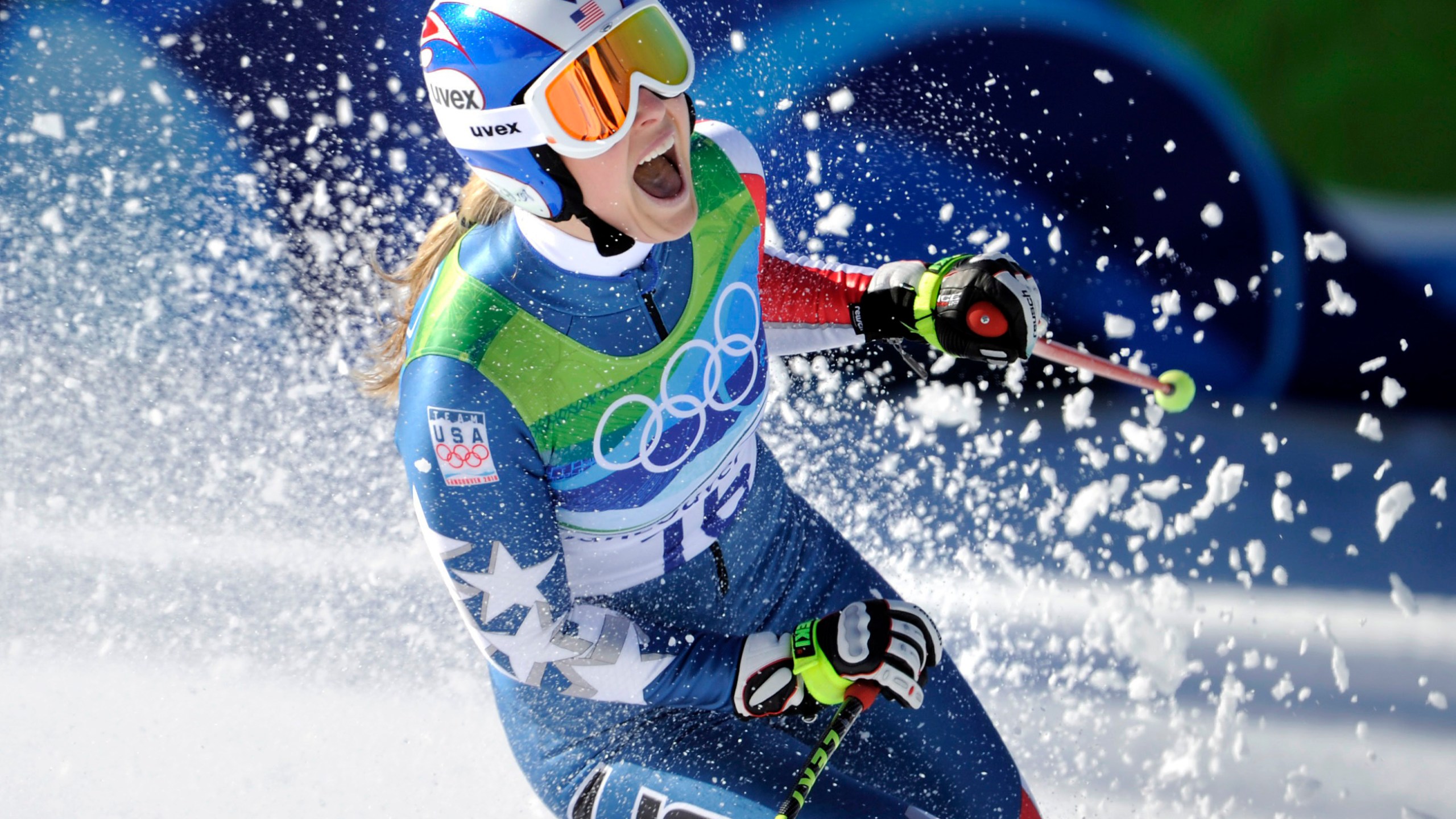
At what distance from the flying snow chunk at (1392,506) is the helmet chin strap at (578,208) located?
9.92 feet

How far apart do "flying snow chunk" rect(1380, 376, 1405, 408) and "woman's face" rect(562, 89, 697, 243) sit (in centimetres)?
334

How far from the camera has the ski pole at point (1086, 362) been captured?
2.23 metres

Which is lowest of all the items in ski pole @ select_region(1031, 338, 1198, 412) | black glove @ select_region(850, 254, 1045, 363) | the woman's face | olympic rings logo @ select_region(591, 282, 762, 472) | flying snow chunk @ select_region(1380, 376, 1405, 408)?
flying snow chunk @ select_region(1380, 376, 1405, 408)

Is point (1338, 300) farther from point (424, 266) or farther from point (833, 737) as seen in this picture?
point (424, 266)

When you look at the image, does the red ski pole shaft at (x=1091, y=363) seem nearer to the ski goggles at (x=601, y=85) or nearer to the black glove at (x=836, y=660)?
the black glove at (x=836, y=660)

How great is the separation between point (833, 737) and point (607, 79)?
1.05 m

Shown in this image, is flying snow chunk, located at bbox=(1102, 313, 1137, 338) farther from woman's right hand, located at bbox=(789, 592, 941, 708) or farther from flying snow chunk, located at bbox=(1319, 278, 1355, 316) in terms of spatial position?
woman's right hand, located at bbox=(789, 592, 941, 708)

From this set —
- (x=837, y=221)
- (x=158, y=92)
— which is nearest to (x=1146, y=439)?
(x=837, y=221)

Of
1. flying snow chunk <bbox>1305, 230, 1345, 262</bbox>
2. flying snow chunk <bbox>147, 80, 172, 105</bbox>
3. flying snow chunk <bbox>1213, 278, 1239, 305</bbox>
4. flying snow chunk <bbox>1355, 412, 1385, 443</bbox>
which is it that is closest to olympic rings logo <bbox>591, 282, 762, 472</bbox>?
flying snow chunk <bbox>1213, 278, 1239, 305</bbox>

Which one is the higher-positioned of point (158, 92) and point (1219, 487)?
point (1219, 487)

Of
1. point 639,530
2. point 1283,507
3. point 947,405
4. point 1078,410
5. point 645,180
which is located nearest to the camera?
point 645,180

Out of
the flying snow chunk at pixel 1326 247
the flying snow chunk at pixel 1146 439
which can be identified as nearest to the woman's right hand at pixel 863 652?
the flying snow chunk at pixel 1146 439

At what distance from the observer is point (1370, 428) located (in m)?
4.20

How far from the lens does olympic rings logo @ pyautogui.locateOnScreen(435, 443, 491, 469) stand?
1.72m
